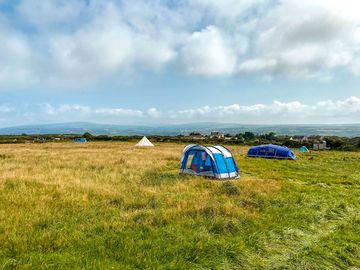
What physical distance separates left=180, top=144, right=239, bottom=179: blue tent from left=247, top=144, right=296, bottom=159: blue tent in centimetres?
1755

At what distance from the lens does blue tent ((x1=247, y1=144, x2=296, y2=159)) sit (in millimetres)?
33984

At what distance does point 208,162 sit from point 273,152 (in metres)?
19.5

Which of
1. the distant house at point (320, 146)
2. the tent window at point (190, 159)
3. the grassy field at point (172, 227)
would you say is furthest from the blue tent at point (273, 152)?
the distant house at point (320, 146)

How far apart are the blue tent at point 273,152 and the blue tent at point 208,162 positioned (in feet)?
57.6

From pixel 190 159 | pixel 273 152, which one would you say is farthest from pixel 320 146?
pixel 190 159

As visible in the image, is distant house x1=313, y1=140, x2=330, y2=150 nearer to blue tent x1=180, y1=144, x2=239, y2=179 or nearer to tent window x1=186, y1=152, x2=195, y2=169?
blue tent x1=180, y1=144, x2=239, y2=179

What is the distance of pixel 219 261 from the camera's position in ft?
21.3

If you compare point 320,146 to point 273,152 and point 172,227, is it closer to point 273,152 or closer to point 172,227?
point 273,152

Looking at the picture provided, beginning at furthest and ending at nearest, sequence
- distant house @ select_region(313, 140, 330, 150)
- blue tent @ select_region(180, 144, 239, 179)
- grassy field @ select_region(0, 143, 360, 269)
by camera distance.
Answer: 1. distant house @ select_region(313, 140, 330, 150)
2. blue tent @ select_region(180, 144, 239, 179)
3. grassy field @ select_region(0, 143, 360, 269)

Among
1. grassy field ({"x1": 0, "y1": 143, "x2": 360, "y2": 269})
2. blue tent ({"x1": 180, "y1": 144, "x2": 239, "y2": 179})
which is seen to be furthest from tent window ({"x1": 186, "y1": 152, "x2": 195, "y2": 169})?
grassy field ({"x1": 0, "y1": 143, "x2": 360, "y2": 269})

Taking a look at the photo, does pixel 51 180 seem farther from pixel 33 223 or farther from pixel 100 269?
pixel 100 269

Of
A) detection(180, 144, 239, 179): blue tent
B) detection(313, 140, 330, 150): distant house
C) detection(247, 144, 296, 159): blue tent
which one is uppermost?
detection(180, 144, 239, 179): blue tent

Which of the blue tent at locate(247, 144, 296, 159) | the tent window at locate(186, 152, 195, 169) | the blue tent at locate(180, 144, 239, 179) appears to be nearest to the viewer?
the blue tent at locate(180, 144, 239, 179)

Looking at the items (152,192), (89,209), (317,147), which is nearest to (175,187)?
(152,192)
